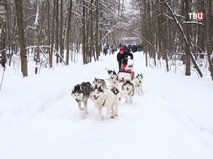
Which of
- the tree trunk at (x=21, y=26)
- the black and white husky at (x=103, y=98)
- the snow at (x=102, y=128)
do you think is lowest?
the snow at (x=102, y=128)

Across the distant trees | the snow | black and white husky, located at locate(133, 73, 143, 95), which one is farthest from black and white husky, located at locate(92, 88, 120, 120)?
the distant trees

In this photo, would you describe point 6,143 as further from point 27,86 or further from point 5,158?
point 27,86

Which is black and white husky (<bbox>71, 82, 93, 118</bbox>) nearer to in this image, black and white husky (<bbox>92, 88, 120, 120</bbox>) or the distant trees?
black and white husky (<bbox>92, 88, 120, 120</bbox>)

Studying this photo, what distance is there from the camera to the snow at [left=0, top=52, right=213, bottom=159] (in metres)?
5.81

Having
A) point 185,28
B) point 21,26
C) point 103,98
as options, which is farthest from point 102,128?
point 185,28

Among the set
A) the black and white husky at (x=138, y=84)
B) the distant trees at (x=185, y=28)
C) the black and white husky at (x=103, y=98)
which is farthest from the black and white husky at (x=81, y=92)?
the distant trees at (x=185, y=28)

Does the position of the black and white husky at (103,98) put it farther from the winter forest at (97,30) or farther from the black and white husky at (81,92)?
the winter forest at (97,30)

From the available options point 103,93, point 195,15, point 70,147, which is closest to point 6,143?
point 70,147

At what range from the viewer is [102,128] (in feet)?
24.6

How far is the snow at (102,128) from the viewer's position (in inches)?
229

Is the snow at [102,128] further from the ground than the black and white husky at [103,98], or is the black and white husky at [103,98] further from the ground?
the black and white husky at [103,98]

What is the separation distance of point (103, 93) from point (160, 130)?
1786mm

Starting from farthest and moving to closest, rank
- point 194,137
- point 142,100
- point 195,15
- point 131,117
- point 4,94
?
point 195,15
point 142,100
point 4,94
point 131,117
point 194,137

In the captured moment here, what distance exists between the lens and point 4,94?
10023mm
